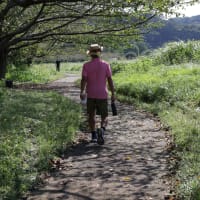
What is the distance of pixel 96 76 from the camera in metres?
9.55

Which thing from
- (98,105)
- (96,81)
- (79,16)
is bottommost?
(98,105)

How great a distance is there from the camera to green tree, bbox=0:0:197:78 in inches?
520

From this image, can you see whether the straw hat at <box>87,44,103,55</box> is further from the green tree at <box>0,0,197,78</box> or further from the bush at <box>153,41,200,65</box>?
the bush at <box>153,41,200,65</box>

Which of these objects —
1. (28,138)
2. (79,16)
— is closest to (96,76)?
(28,138)

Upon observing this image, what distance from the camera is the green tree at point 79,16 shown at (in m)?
13.2

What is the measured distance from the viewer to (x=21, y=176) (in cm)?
674

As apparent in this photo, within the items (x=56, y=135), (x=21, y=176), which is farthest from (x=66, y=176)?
(x=56, y=135)

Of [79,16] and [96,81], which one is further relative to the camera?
[79,16]

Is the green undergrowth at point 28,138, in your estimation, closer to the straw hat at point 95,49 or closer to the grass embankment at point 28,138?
the grass embankment at point 28,138

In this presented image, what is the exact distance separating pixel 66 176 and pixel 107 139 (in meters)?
3.04

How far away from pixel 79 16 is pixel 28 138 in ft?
23.8

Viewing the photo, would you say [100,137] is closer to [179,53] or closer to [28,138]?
[28,138]

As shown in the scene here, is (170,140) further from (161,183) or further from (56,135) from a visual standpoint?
(161,183)

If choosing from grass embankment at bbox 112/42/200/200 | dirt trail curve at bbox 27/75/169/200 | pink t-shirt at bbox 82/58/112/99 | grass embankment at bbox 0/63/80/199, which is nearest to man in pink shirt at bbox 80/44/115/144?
pink t-shirt at bbox 82/58/112/99
